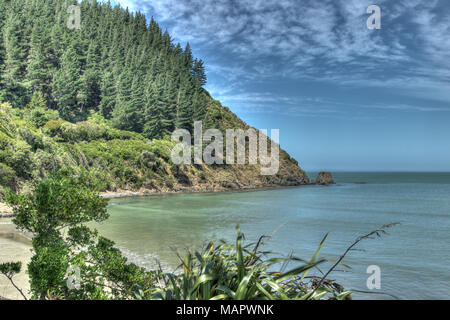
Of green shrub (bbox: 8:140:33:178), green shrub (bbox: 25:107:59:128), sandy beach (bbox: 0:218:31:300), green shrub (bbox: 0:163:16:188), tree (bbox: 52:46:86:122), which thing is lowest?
sandy beach (bbox: 0:218:31:300)

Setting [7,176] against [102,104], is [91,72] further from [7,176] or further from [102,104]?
[7,176]

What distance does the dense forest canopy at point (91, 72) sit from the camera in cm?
5109

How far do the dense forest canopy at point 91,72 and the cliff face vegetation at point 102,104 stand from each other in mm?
204

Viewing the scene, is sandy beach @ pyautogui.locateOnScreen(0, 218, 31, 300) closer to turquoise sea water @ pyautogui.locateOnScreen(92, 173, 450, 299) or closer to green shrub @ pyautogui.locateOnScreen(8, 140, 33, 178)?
turquoise sea water @ pyautogui.locateOnScreen(92, 173, 450, 299)

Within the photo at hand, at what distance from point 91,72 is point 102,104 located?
731cm

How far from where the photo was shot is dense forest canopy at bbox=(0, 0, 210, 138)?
5109 centimetres

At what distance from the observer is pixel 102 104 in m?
56.6

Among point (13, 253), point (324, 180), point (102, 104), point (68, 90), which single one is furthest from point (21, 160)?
point (324, 180)

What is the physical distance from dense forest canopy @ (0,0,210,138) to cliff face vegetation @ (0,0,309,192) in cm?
20

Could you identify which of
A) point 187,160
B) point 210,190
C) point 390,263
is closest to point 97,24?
point 187,160

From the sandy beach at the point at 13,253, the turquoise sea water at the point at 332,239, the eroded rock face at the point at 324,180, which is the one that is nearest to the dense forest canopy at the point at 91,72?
the turquoise sea water at the point at 332,239

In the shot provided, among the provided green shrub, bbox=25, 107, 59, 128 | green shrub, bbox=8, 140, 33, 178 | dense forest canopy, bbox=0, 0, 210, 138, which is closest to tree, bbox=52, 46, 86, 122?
dense forest canopy, bbox=0, 0, 210, 138

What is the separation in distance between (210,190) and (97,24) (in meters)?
57.7
